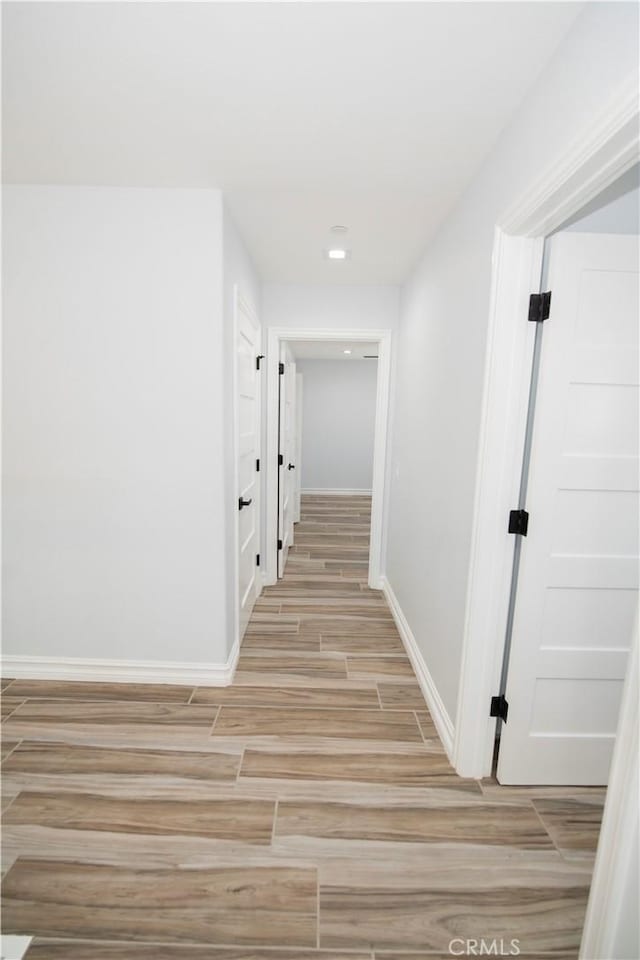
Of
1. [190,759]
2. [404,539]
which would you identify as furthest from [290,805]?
[404,539]

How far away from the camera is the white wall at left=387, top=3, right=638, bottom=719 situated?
1.07m

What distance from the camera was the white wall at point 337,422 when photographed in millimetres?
7691

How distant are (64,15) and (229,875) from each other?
263cm

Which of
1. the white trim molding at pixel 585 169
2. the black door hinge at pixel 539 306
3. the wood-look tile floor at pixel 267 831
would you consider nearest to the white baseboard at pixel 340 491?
the wood-look tile floor at pixel 267 831

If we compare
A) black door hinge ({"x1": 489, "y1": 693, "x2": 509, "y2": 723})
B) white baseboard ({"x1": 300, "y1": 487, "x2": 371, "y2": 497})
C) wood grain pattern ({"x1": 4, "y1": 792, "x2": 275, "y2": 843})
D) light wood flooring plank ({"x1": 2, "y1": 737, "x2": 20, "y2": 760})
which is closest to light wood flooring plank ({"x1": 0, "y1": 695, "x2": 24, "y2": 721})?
light wood flooring plank ({"x1": 2, "y1": 737, "x2": 20, "y2": 760})

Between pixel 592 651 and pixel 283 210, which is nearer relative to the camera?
pixel 592 651

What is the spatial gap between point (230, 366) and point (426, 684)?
2039mm

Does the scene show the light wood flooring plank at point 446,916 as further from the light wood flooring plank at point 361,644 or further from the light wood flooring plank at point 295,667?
the light wood flooring plank at point 361,644

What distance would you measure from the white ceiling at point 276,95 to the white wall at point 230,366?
24cm

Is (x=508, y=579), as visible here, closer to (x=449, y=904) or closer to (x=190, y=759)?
(x=449, y=904)

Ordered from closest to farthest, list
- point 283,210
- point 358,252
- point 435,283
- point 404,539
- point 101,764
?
point 101,764 → point 283,210 → point 435,283 → point 358,252 → point 404,539

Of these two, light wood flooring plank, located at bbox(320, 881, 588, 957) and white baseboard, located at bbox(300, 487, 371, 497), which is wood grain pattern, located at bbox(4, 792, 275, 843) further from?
white baseboard, located at bbox(300, 487, 371, 497)

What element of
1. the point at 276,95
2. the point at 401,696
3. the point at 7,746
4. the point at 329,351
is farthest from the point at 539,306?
the point at 329,351

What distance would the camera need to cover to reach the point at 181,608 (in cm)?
231
